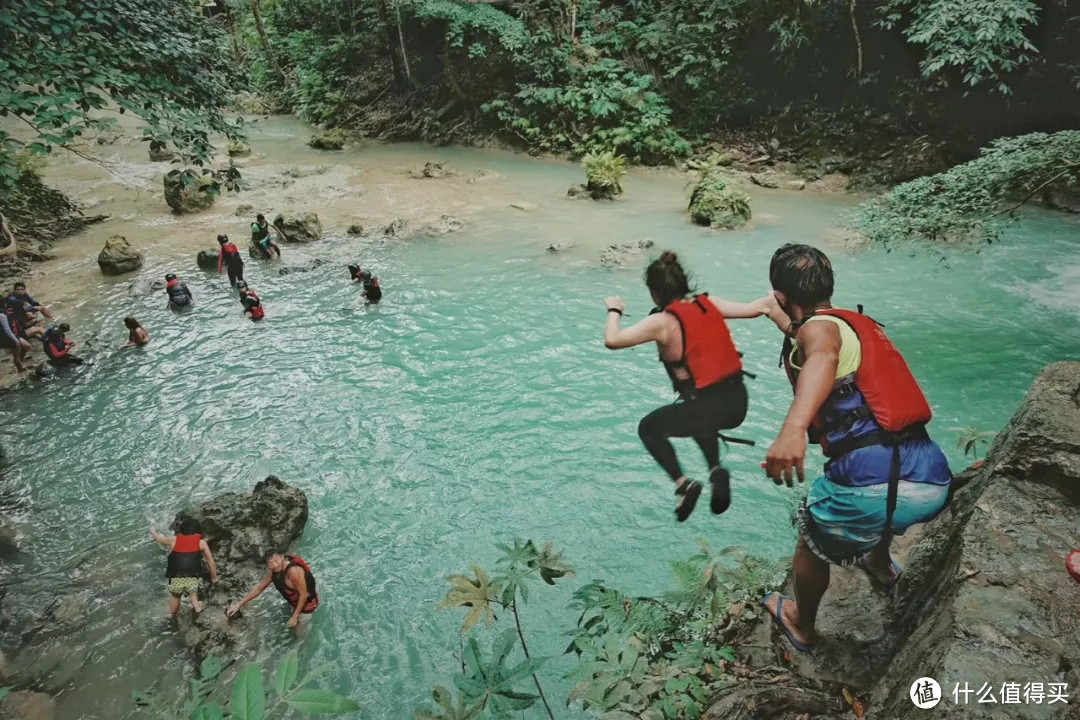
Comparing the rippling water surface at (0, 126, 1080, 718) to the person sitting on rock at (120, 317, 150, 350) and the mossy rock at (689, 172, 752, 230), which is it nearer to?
the person sitting on rock at (120, 317, 150, 350)

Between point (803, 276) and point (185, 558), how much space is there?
246 inches

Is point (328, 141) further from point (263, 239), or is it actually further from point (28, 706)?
point (28, 706)

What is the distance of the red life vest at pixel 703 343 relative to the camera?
3037mm

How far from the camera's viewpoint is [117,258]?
13609 millimetres

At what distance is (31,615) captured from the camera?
19.1 feet

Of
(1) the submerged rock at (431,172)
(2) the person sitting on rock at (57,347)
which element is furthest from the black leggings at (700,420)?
(1) the submerged rock at (431,172)

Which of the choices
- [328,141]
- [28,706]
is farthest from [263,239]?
[328,141]

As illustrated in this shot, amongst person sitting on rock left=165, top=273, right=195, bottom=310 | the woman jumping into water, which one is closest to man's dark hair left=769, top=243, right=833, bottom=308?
the woman jumping into water

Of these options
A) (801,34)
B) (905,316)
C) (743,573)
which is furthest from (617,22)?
(743,573)

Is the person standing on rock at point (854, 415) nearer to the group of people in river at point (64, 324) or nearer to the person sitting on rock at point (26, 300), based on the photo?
the group of people in river at point (64, 324)

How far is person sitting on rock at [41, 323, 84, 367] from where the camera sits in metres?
9.84

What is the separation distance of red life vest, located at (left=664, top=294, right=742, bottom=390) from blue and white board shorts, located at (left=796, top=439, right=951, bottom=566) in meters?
0.72

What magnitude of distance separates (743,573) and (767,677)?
91cm
